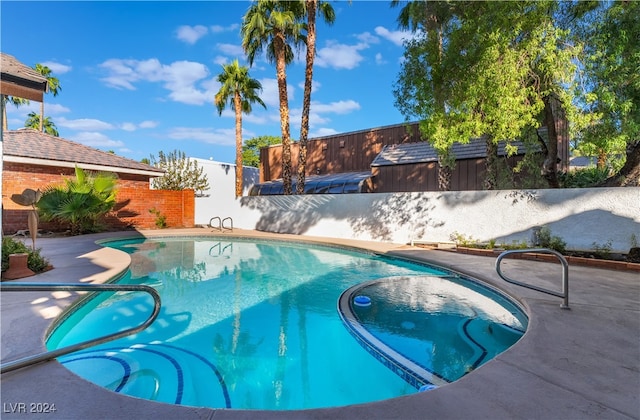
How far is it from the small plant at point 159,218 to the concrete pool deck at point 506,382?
14.4m

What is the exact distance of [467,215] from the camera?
1180 cm

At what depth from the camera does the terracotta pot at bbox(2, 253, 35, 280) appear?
6469 millimetres

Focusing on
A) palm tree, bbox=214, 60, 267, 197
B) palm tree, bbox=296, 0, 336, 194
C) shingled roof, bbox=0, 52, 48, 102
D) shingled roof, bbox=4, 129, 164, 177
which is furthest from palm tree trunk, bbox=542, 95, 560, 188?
shingled roof, bbox=4, 129, 164, 177

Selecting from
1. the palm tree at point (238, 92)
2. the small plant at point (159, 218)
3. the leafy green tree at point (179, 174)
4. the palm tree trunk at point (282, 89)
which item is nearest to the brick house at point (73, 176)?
the small plant at point (159, 218)

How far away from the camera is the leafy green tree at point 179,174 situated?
2270cm

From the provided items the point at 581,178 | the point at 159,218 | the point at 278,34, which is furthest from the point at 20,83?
the point at 581,178

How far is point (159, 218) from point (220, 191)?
7757mm

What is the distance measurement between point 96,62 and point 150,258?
17.3 meters

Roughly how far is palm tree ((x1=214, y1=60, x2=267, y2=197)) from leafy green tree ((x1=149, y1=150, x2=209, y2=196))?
11.4ft

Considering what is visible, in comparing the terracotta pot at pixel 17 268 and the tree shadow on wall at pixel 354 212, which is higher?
the tree shadow on wall at pixel 354 212

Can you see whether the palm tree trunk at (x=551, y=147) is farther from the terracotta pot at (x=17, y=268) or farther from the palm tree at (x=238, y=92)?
the palm tree at (x=238, y=92)

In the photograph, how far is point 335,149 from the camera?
77.5 ft

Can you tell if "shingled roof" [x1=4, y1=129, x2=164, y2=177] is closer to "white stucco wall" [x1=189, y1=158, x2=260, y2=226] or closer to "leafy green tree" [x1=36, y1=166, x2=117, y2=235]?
"leafy green tree" [x1=36, y1=166, x2=117, y2=235]

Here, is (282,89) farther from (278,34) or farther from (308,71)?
(278,34)
